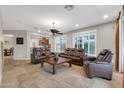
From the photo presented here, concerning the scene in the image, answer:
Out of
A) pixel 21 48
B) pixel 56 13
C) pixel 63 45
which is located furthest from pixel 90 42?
pixel 21 48

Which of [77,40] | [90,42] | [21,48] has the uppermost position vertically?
[77,40]

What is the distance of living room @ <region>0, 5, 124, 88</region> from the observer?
9.72 feet

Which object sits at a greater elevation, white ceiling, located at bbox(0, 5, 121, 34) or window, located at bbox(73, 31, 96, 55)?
white ceiling, located at bbox(0, 5, 121, 34)

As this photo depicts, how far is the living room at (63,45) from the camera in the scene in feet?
9.72

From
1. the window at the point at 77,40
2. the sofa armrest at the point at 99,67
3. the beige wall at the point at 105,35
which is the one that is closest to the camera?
the sofa armrest at the point at 99,67

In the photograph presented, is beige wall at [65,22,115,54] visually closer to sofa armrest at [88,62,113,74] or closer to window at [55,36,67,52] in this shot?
sofa armrest at [88,62,113,74]

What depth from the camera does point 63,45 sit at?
8.76m

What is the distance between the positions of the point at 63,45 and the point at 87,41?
118 inches

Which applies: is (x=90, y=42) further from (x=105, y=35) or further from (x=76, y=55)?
(x=76, y=55)

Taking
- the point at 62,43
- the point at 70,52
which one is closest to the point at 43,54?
the point at 70,52

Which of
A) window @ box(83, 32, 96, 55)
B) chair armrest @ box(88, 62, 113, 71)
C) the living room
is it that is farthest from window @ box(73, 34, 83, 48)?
chair armrest @ box(88, 62, 113, 71)

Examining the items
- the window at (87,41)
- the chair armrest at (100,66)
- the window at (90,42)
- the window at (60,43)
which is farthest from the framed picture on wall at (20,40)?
the chair armrest at (100,66)

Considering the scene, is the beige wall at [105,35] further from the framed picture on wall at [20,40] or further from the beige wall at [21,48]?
the framed picture on wall at [20,40]
